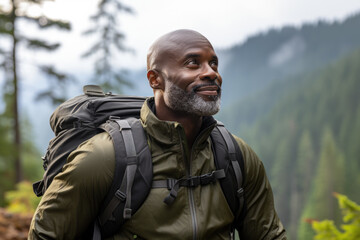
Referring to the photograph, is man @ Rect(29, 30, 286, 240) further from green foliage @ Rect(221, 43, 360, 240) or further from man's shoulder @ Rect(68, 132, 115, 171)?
green foliage @ Rect(221, 43, 360, 240)

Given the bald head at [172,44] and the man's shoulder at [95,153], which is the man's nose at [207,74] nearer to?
the bald head at [172,44]

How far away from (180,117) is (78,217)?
2.84ft

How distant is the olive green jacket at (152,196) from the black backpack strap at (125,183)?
41mm

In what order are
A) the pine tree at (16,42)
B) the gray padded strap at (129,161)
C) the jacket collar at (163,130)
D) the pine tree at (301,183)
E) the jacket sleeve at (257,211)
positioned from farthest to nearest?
the pine tree at (301,183), the pine tree at (16,42), the jacket sleeve at (257,211), the jacket collar at (163,130), the gray padded strap at (129,161)

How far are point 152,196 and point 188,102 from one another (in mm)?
609

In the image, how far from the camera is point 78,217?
2.18 metres

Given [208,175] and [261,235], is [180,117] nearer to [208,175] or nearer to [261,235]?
[208,175]

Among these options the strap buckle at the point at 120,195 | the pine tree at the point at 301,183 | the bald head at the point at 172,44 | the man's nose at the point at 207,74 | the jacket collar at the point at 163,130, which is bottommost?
the pine tree at the point at 301,183

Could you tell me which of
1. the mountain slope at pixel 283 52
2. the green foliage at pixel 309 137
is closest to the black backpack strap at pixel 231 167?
the green foliage at pixel 309 137

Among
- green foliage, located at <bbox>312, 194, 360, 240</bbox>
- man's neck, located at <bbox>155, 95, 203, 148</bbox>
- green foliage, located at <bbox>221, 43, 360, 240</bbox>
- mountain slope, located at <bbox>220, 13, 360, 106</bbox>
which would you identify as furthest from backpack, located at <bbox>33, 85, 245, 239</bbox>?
mountain slope, located at <bbox>220, 13, 360, 106</bbox>

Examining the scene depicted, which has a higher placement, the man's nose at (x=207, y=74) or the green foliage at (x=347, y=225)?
the man's nose at (x=207, y=74)

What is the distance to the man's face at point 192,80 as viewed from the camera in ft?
7.71

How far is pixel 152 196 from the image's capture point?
2211 mm

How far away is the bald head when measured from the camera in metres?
2.38
